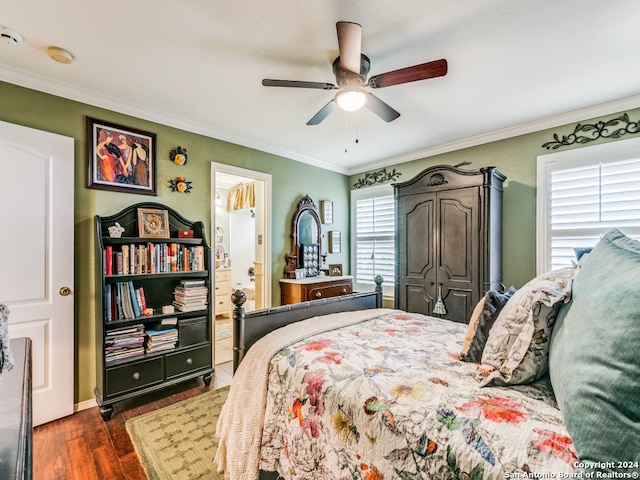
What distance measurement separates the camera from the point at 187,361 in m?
2.70

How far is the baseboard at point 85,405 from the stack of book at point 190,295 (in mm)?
951

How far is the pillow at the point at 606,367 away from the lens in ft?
2.21

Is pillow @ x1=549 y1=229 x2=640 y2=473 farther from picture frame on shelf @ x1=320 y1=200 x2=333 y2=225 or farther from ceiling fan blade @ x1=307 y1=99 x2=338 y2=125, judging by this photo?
picture frame on shelf @ x1=320 y1=200 x2=333 y2=225

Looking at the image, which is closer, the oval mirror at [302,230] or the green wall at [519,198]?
the green wall at [519,198]

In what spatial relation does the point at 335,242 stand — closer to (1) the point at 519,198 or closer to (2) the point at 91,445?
(1) the point at 519,198

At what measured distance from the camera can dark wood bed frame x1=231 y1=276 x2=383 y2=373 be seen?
1.71 metres

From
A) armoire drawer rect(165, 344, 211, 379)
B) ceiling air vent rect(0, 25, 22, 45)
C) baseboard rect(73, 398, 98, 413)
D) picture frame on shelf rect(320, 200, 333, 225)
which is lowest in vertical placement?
baseboard rect(73, 398, 98, 413)

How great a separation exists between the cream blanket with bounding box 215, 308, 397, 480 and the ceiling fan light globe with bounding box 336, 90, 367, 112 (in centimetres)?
148

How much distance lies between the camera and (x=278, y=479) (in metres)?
1.42

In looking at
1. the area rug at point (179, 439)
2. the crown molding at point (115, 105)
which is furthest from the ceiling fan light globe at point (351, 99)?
the area rug at point (179, 439)

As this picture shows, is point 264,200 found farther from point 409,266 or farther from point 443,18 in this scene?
point 443,18

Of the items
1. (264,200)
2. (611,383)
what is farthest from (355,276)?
(611,383)

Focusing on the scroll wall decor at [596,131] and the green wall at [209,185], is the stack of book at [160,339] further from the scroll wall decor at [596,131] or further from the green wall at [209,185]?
the scroll wall decor at [596,131]

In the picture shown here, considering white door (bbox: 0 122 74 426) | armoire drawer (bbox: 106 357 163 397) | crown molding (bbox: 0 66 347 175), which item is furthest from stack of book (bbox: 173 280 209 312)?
crown molding (bbox: 0 66 347 175)
